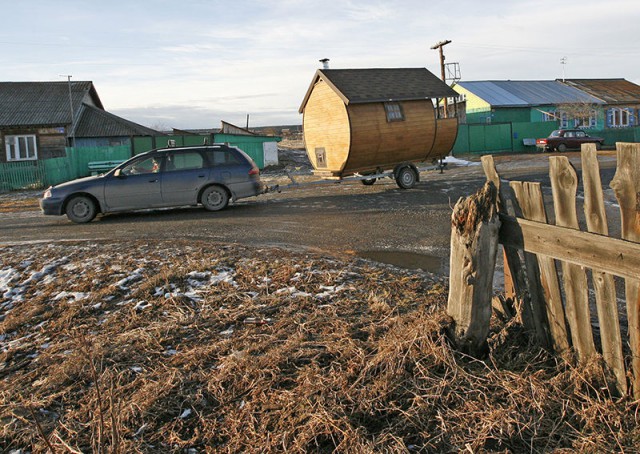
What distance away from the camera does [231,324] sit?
4945mm

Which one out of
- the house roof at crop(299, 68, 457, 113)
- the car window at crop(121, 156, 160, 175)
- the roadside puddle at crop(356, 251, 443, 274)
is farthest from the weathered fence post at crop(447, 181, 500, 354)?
the house roof at crop(299, 68, 457, 113)

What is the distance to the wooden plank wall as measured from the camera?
9.98ft

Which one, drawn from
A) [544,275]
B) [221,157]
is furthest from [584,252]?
[221,157]

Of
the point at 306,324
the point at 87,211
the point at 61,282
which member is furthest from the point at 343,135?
the point at 306,324

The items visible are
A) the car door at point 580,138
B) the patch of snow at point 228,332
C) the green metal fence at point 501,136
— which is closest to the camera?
the patch of snow at point 228,332

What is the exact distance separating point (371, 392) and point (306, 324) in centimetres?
132

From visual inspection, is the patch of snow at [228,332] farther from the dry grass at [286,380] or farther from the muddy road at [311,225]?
the muddy road at [311,225]

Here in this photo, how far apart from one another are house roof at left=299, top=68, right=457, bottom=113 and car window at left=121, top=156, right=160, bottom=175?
5878mm

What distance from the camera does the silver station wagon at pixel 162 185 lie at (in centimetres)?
1240

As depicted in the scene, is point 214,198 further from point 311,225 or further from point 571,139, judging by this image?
point 571,139

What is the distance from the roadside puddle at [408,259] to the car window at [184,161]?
6.47 meters

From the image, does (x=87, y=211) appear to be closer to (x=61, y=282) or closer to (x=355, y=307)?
(x=61, y=282)

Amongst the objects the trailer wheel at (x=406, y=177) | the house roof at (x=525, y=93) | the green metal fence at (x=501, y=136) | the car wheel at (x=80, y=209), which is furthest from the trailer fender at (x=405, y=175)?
the house roof at (x=525, y=93)

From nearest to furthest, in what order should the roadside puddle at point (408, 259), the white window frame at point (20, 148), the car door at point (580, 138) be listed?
the roadside puddle at point (408, 259) < the white window frame at point (20, 148) < the car door at point (580, 138)
